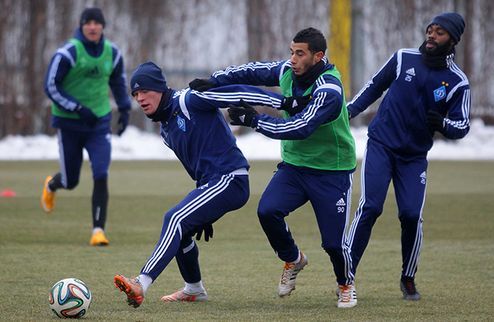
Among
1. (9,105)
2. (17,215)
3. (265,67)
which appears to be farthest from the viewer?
(9,105)

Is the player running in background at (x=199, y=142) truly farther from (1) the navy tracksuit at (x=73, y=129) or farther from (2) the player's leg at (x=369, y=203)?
(1) the navy tracksuit at (x=73, y=129)

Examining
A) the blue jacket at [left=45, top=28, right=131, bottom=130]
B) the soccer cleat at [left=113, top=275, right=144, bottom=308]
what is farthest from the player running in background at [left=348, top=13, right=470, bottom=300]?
the blue jacket at [left=45, top=28, right=131, bottom=130]

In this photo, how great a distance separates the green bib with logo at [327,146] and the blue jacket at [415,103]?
567 mm

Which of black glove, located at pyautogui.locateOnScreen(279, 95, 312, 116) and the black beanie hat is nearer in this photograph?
black glove, located at pyautogui.locateOnScreen(279, 95, 312, 116)

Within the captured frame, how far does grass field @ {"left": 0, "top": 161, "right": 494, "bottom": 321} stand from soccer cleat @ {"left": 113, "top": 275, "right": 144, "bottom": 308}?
13 cm

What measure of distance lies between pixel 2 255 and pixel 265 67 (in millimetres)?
3896

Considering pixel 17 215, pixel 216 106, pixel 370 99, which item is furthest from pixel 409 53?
pixel 17 215

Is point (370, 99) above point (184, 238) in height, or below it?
above

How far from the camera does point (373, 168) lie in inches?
325

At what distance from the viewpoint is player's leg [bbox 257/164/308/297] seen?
7.83m

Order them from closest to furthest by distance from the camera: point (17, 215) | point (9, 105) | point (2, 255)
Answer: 1. point (2, 255)
2. point (17, 215)
3. point (9, 105)

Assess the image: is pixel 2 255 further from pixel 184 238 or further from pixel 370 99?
pixel 370 99

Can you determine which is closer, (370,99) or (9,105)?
(370,99)

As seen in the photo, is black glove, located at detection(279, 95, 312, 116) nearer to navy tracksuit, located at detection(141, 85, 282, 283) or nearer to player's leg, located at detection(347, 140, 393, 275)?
navy tracksuit, located at detection(141, 85, 282, 283)
